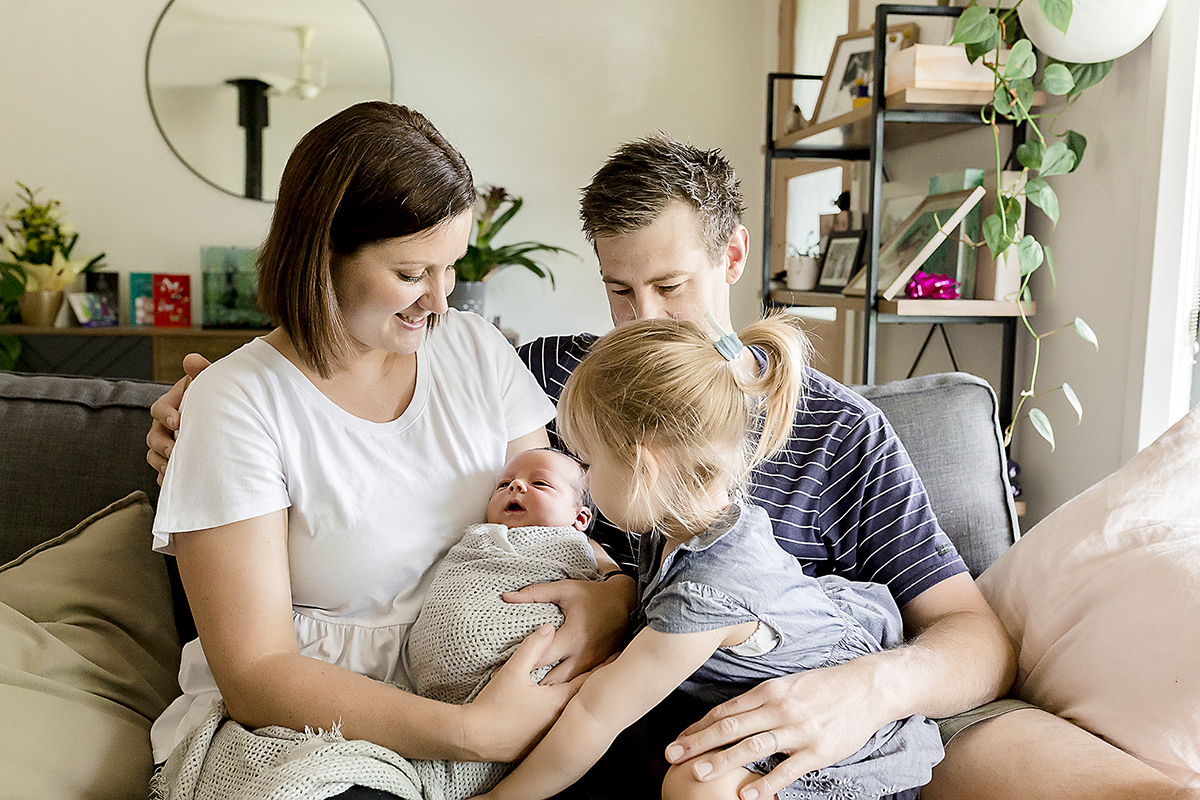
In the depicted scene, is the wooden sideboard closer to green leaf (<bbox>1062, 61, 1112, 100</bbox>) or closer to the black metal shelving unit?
the black metal shelving unit

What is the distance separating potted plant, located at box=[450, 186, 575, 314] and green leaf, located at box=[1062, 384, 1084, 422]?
230cm

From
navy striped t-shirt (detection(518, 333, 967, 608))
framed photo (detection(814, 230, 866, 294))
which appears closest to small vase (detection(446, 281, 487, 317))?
framed photo (detection(814, 230, 866, 294))

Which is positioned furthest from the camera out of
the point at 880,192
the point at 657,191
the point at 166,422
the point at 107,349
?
the point at 107,349

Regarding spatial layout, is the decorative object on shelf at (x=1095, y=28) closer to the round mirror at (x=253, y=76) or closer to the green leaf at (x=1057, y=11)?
the green leaf at (x=1057, y=11)

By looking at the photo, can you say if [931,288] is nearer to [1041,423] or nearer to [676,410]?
[1041,423]

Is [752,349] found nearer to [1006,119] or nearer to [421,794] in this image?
[421,794]

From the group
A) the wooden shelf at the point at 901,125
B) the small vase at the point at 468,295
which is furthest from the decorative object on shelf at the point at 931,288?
the small vase at the point at 468,295

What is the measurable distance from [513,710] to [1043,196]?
1.71 m

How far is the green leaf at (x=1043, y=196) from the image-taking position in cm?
205

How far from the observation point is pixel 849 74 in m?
2.89

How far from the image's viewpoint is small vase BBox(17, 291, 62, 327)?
3600 millimetres

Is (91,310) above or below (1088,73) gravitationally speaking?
below

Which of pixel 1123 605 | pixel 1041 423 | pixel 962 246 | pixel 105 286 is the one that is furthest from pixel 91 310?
pixel 1123 605

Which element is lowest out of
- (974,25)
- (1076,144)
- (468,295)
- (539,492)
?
(539,492)
